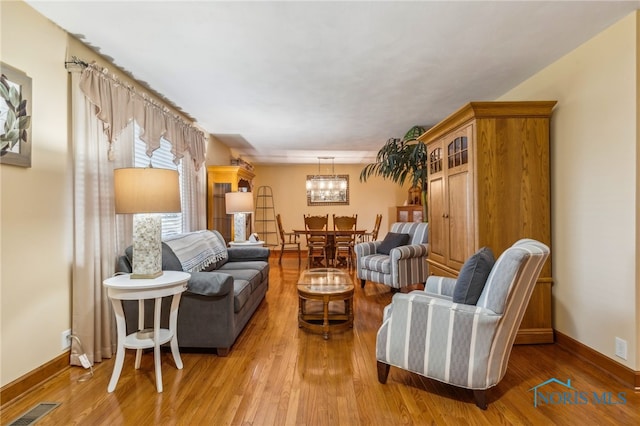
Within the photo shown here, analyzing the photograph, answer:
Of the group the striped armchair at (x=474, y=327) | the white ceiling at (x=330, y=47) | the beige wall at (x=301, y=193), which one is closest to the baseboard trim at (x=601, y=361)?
the striped armchair at (x=474, y=327)

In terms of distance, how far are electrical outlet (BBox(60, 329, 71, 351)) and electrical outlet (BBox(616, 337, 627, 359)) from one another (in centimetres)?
382

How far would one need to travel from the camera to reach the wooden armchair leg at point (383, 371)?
6.98 feet

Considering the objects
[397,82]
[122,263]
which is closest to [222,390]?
[122,263]

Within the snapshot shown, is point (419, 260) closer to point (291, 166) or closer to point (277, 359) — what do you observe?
point (277, 359)

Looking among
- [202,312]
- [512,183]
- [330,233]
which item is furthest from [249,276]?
[330,233]

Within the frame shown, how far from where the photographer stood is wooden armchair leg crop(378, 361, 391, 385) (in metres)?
2.13

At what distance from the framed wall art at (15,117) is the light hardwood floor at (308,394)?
57.4 inches

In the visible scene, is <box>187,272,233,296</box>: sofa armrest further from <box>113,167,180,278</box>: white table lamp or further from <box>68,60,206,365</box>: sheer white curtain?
<box>68,60,206,365</box>: sheer white curtain

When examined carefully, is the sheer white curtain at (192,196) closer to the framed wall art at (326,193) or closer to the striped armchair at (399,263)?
the striped armchair at (399,263)

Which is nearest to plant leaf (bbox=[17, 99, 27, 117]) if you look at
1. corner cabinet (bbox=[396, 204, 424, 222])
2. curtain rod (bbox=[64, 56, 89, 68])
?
curtain rod (bbox=[64, 56, 89, 68])

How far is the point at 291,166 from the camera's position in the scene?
8.71 m

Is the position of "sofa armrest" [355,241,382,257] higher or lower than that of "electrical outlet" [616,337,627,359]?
higher

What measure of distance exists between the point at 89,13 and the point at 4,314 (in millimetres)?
1886

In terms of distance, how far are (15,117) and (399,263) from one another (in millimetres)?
3742
